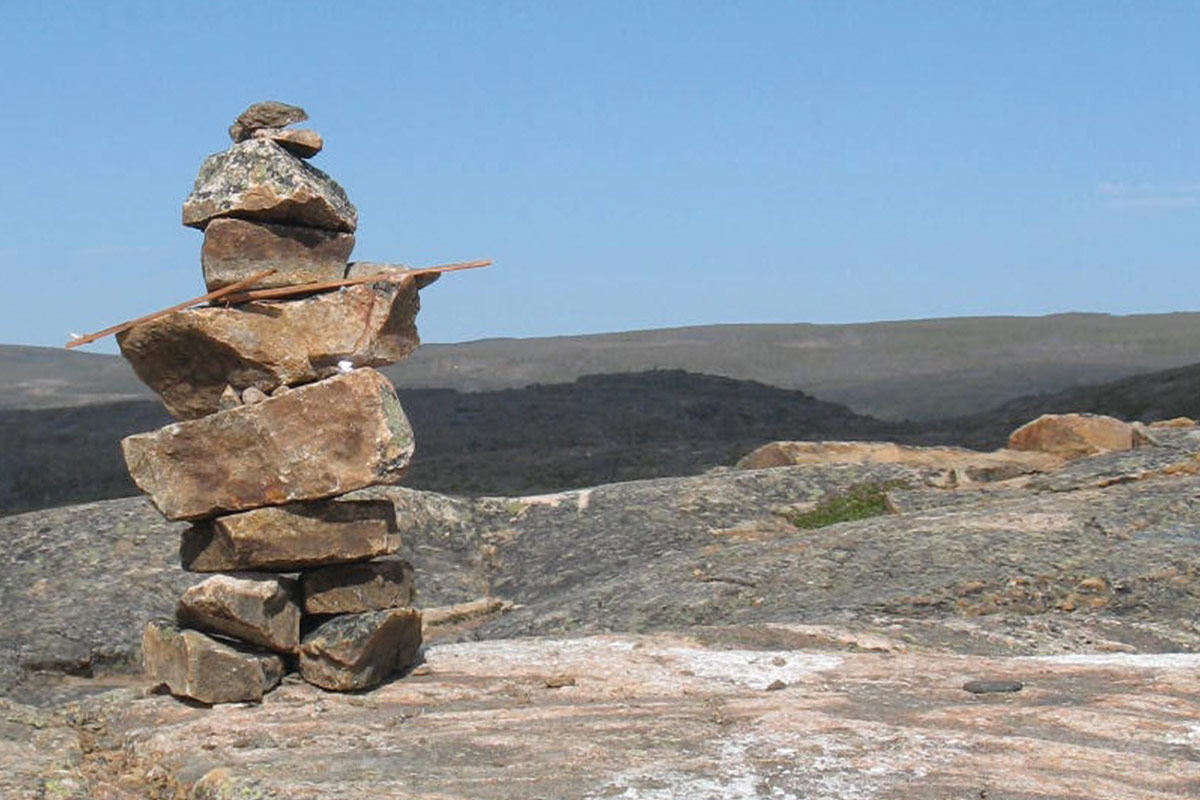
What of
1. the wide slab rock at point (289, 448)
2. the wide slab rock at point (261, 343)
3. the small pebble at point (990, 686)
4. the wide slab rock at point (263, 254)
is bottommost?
the small pebble at point (990, 686)

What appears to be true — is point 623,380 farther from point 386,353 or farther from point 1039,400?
point 386,353

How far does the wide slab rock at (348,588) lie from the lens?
1073 centimetres

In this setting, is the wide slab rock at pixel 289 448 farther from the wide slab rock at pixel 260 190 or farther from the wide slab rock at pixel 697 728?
the wide slab rock at pixel 697 728

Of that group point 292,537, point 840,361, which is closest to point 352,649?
point 292,537

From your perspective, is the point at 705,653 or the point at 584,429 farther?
the point at 584,429

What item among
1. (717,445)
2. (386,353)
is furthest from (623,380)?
(386,353)

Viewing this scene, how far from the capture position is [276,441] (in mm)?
10250

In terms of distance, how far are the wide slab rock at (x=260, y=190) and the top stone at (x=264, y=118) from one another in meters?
0.16

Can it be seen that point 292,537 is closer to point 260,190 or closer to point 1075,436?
point 260,190

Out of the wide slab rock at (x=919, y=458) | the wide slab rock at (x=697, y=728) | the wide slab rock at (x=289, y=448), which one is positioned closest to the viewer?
the wide slab rock at (x=697, y=728)

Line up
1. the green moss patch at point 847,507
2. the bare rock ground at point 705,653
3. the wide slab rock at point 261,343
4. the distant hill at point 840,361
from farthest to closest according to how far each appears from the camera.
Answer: the distant hill at point 840,361 < the green moss patch at point 847,507 < the wide slab rock at point 261,343 < the bare rock ground at point 705,653

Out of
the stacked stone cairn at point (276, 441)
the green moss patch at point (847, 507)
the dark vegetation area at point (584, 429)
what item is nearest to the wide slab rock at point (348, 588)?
the stacked stone cairn at point (276, 441)

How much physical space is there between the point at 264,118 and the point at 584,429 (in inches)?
937

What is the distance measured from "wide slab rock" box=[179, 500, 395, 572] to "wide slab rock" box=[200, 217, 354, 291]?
1495mm
